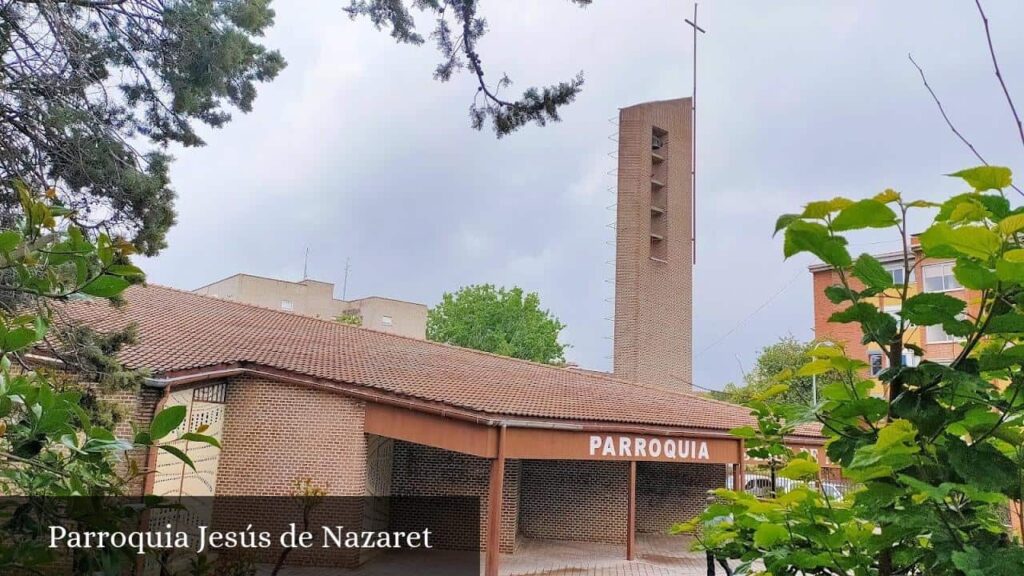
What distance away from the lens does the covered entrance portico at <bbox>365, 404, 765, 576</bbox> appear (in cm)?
1137

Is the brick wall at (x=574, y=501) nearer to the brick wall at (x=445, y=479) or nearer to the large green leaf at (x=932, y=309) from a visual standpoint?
the brick wall at (x=445, y=479)

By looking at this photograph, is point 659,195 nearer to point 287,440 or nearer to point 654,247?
point 654,247

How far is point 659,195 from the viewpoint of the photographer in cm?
3272

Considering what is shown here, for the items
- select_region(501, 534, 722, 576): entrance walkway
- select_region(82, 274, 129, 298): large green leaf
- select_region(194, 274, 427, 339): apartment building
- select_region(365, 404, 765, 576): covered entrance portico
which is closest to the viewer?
select_region(82, 274, 129, 298): large green leaf

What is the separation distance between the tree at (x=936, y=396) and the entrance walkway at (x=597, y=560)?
11959 millimetres

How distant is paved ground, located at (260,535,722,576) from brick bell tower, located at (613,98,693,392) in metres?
15.0

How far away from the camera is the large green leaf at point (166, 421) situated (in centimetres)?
131

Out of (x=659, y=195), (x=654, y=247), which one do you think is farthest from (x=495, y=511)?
(x=659, y=195)

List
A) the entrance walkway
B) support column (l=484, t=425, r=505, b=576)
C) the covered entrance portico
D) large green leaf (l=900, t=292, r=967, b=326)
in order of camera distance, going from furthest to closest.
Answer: the entrance walkway < the covered entrance portico < support column (l=484, t=425, r=505, b=576) < large green leaf (l=900, t=292, r=967, b=326)

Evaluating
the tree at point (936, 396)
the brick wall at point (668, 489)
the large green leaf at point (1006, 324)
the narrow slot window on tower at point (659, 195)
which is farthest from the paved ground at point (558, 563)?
the narrow slot window on tower at point (659, 195)

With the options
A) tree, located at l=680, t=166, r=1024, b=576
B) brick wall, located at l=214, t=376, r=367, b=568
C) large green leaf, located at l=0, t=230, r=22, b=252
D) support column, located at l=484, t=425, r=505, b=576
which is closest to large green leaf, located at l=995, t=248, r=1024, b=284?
tree, located at l=680, t=166, r=1024, b=576

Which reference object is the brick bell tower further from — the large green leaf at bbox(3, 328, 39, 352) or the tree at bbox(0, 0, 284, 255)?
the large green leaf at bbox(3, 328, 39, 352)

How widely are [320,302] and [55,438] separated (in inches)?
1729

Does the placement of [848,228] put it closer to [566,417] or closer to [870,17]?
[870,17]
